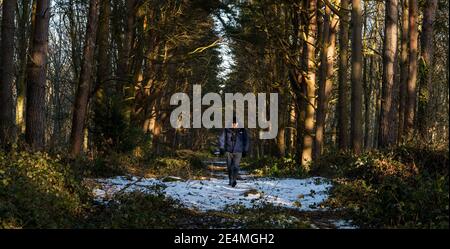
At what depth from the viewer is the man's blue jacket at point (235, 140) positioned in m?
13.5

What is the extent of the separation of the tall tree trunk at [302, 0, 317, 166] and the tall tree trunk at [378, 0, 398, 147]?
9.67 feet

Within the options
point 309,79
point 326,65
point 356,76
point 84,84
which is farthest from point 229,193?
point 309,79

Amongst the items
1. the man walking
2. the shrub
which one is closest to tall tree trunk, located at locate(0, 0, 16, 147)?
the shrub

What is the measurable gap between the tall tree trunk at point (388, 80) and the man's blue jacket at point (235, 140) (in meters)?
6.05

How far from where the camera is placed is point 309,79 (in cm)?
2006

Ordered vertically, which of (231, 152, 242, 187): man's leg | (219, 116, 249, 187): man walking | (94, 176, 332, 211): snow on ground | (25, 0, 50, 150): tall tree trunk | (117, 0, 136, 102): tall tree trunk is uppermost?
(117, 0, 136, 102): tall tree trunk

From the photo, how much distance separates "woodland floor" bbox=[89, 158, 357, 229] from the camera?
801 cm

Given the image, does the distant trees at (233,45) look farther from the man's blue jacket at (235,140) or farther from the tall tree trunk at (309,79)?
the man's blue jacket at (235,140)

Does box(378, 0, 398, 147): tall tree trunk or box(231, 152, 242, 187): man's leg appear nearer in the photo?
box(231, 152, 242, 187): man's leg

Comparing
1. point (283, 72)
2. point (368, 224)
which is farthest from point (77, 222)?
point (283, 72)

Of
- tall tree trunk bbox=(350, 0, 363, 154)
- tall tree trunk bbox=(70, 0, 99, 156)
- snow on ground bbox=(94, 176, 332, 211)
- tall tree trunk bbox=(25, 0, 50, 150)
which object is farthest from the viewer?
tall tree trunk bbox=(350, 0, 363, 154)

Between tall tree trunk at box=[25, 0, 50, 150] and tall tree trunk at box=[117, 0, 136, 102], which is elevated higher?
tall tree trunk at box=[117, 0, 136, 102]

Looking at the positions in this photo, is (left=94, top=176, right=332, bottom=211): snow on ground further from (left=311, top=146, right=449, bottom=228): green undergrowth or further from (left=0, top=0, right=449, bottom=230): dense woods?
(left=0, top=0, right=449, bottom=230): dense woods

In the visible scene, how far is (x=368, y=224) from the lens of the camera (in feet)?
24.9
